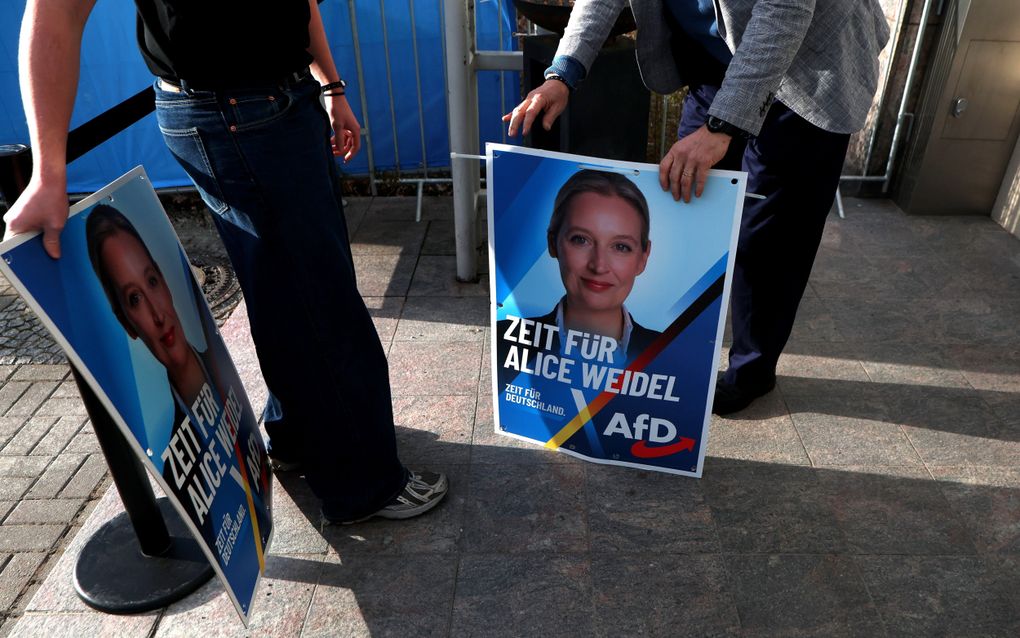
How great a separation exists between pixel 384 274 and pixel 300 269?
209 cm

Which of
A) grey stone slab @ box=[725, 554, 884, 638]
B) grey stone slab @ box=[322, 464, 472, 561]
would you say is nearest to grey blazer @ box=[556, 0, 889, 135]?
grey stone slab @ box=[725, 554, 884, 638]

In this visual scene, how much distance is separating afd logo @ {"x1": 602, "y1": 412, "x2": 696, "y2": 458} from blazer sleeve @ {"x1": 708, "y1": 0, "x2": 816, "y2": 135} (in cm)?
99

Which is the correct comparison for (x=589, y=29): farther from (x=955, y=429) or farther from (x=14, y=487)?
(x=14, y=487)

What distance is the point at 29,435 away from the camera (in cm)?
296

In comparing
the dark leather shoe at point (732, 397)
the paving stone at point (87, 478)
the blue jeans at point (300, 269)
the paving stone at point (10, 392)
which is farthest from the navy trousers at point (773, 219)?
the paving stone at point (10, 392)

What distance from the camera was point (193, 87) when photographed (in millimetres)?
1760

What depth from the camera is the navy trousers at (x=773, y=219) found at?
2375 mm

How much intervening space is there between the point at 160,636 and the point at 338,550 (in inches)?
20.6

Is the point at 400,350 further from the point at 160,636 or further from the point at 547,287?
the point at 160,636

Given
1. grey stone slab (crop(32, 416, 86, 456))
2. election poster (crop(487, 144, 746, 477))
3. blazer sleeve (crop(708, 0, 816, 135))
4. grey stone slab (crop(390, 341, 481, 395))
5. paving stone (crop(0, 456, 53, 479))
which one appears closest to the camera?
blazer sleeve (crop(708, 0, 816, 135))

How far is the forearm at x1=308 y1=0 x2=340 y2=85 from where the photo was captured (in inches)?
87.5

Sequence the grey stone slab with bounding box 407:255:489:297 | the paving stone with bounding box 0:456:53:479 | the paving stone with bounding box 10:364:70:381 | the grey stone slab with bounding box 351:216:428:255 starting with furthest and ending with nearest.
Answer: the grey stone slab with bounding box 351:216:428:255
the grey stone slab with bounding box 407:255:489:297
the paving stone with bounding box 10:364:70:381
the paving stone with bounding box 0:456:53:479

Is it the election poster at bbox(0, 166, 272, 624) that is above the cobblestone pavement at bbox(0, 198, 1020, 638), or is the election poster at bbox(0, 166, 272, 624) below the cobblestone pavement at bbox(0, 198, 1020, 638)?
above

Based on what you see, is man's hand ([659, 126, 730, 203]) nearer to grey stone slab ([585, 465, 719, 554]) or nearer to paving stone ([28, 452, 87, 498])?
grey stone slab ([585, 465, 719, 554])
